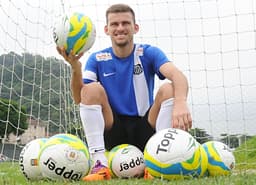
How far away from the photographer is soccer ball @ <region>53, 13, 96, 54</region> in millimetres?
3279

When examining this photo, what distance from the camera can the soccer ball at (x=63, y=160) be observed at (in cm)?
302

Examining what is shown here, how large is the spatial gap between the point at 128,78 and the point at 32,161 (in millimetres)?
1121

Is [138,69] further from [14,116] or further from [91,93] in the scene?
[14,116]

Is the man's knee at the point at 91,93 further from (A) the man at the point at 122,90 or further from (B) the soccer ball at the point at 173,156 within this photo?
(B) the soccer ball at the point at 173,156

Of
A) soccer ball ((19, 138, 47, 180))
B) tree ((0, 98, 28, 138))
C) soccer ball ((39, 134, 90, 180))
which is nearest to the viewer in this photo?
soccer ball ((39, 134, 90, 180))

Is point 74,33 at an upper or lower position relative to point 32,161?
upper

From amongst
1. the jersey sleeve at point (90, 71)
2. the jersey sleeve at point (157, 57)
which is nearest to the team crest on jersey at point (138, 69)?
the jersey sleeve at point (157, 57)

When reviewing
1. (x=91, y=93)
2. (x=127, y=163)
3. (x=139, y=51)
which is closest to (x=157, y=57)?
(x=139, y=51)

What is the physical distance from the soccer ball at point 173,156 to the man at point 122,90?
53 cm

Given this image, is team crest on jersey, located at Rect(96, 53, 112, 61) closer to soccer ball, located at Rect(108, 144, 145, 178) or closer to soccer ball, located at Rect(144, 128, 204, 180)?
soccer ball, located at Rect(108, 144, 145, 178)

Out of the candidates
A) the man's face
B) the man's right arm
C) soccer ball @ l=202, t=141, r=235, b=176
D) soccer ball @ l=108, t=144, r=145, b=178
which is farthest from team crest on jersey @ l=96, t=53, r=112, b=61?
soccer ball @ l=202, t=141, r=235, b=176

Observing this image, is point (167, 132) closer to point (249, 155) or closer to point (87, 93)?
point (87, 93)

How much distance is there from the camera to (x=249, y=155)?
7184 mm

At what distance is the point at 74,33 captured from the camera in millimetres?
3312
